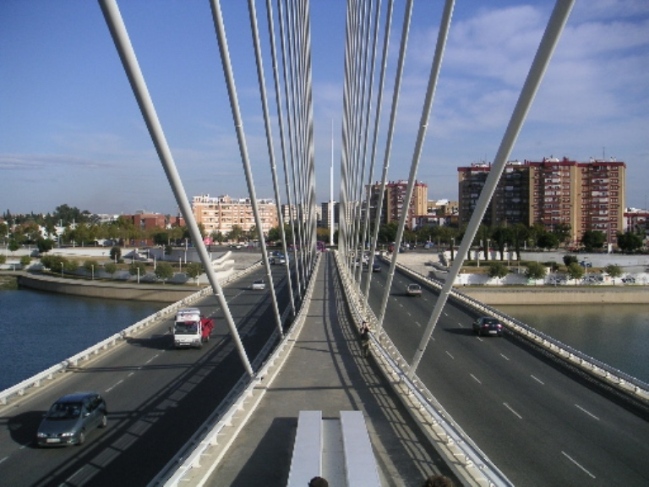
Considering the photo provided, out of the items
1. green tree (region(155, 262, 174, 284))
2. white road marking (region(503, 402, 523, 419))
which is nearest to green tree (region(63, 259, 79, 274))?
green tree (region(155, 262, 174, 284))

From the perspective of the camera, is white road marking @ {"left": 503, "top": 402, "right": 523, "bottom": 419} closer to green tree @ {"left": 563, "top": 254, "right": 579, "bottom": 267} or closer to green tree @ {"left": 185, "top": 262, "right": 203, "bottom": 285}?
green tree @ {"left": 185, "top": 262, "right": 203, "bottom": 285}

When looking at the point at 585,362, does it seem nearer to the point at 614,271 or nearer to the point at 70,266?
the point at 614,271

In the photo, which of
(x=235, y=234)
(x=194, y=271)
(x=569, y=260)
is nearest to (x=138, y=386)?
(x=194, y=271)

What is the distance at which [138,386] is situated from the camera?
1369 cm

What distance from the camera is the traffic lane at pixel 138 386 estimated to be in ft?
30.3

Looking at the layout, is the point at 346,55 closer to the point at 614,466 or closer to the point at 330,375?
the point at 330,375

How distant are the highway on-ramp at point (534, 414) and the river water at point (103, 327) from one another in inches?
199

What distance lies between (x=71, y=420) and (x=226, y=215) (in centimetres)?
11468

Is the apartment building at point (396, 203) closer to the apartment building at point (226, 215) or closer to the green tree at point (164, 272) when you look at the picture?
the apartment building at point (226, 215)

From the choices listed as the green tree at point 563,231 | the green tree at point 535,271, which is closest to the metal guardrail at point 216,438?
the green tree at point 535,271

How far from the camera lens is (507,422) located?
443 inches

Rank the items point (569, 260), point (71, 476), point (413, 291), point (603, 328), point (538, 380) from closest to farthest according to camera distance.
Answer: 1. point (71, 476)
2. point (538, 380)
3. point (603, 328)
4. point (413, 291)
5. point (569, 260)

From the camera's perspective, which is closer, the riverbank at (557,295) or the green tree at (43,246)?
the riverbank at (557,295)

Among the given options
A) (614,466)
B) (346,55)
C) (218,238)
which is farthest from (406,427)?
(218,238)
